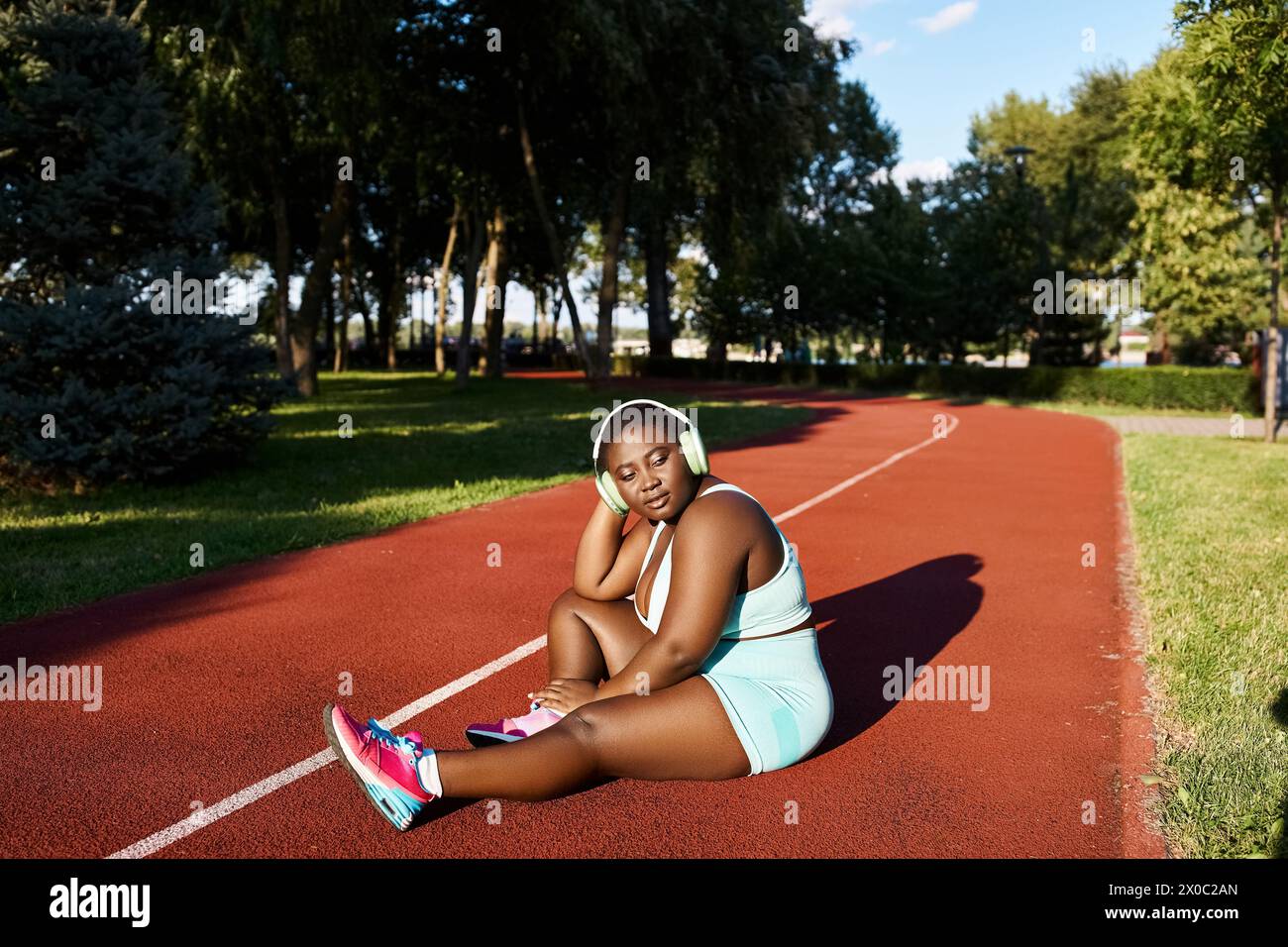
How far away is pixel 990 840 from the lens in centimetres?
377

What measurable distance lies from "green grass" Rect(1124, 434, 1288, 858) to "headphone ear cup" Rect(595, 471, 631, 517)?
7.79 ft

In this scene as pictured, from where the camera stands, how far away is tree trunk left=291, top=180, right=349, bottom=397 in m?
26.3

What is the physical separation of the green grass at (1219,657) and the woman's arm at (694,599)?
178 cm

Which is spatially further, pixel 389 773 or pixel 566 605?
pixel 566 605

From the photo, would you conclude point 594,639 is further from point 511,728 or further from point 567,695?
point 511,728

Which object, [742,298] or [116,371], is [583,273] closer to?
[742,298]

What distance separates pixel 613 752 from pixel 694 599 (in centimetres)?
62

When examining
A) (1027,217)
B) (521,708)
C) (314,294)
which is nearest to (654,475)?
(521,708)

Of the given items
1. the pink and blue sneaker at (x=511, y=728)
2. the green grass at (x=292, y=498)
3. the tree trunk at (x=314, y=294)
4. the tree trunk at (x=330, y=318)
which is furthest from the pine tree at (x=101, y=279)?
the tree trunk at (x=330, y=318)

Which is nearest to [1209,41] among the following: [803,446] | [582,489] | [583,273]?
[803,446]

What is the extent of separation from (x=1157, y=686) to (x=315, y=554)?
246 inches

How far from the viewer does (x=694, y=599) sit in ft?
12.5

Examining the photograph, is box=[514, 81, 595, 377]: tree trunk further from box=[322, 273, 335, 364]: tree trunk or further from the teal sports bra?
the teal sports bra

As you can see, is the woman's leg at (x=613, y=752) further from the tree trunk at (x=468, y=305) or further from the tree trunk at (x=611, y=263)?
the tree trunk at (x=468, y=305)
